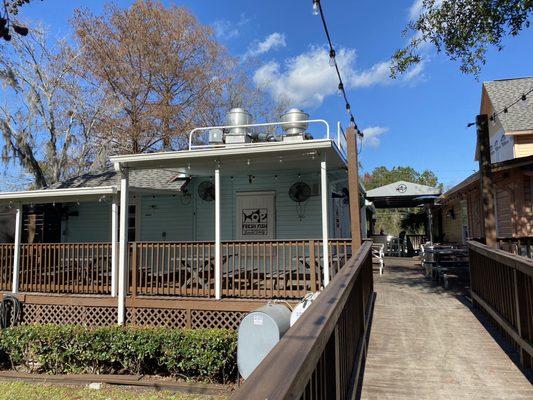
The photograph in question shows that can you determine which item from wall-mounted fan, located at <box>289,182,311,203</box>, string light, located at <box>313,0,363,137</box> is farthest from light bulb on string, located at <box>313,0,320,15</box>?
wall-mounted fan, located at <box>289,182,311,203</box>

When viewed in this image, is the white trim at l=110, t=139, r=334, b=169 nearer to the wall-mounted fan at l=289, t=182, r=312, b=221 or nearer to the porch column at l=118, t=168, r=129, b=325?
the porch column at l=118, t=168, r=129, b=325

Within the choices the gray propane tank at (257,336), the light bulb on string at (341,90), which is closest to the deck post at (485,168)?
the light bulb on string at (341,90)

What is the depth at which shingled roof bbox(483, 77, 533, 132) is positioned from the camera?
14625mm

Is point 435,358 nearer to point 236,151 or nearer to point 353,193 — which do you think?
point 353,193

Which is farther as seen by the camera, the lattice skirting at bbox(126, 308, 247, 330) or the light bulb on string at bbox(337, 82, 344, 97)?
the light bulb on string at bbox(337, 82, 344, 97)

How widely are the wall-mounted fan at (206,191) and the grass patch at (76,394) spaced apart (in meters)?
5.49

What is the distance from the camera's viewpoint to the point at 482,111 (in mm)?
20797

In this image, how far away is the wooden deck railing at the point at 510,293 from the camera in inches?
147

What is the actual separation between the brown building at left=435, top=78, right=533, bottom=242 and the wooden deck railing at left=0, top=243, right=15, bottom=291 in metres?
11.9

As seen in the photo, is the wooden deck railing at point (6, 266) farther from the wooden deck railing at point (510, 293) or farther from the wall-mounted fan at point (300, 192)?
the wooden deck railing at point (510, 293)

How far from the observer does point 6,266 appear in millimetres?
10289

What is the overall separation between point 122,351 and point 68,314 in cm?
261

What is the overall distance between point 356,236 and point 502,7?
535cm

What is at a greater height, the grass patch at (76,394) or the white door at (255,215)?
the white door at (255,215)
